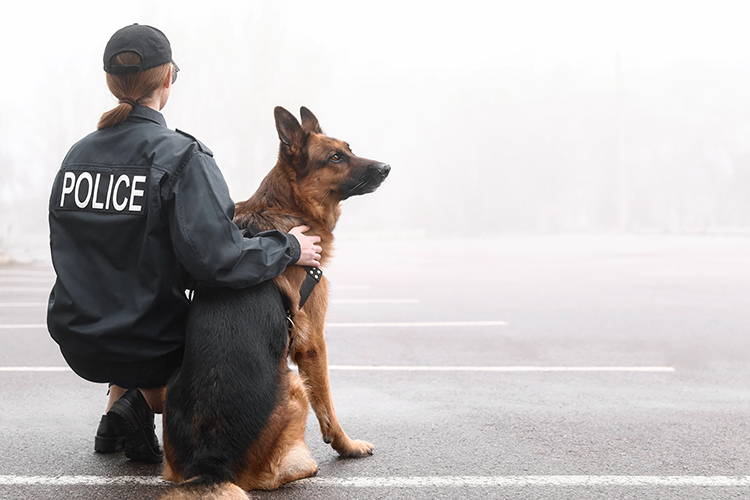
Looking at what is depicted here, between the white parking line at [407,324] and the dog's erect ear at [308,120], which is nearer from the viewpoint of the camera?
the dog's erect ear at [308,120]

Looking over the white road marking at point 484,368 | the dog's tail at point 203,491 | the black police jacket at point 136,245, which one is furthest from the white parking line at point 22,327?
the dog's tail at point 203,491

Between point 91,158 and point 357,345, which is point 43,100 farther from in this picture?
point 91,158

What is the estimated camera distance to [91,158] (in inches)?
109

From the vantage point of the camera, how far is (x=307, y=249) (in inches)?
119

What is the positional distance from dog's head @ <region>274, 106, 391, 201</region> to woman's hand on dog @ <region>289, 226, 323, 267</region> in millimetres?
292

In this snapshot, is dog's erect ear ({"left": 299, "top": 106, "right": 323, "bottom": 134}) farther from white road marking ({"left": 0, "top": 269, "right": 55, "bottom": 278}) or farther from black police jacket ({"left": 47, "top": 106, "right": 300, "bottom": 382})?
white road marking ({"left": 0, "top": 269, "right": 55, "bottom": 278})

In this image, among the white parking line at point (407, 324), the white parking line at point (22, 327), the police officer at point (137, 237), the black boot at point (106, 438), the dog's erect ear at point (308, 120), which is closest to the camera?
the police officer at point (137, 237)

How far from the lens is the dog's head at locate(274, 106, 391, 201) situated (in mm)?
3250

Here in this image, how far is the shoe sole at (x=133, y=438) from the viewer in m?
3.05

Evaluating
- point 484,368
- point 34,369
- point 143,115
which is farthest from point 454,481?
point 34,369

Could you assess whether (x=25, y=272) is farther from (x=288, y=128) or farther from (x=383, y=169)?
(x=383, y=169)

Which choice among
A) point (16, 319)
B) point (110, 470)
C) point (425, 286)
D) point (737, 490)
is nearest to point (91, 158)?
point (110, 470)

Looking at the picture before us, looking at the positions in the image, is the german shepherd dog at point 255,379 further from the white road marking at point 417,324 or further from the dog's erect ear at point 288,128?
the white road marking at point 417,324

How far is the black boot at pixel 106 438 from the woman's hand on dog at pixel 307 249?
1341 mm
